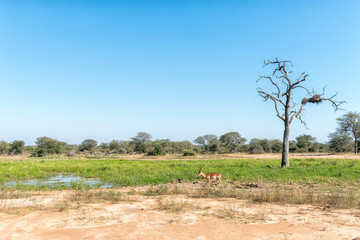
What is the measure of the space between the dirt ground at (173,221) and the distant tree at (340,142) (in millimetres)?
56051

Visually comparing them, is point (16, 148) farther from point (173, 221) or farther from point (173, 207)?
point (173, 221)

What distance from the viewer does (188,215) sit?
22.7 feet

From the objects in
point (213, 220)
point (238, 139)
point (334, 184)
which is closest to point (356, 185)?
point (334, 184)

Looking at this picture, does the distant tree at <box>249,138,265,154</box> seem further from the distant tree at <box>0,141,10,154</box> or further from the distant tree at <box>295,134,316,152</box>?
the distant tree at <box>0,141,10,154</box>

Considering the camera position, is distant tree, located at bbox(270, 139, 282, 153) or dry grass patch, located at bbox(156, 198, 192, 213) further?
distant tree, located at bbox(270, 139, 282, 153)

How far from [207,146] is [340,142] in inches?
1232

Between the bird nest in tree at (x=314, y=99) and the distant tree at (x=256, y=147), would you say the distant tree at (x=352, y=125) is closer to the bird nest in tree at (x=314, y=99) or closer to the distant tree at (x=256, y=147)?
the distant tree at (x=256, y=147)

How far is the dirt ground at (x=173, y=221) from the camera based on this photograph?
5469 mm

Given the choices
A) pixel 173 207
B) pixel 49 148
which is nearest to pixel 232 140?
pixel 49 148

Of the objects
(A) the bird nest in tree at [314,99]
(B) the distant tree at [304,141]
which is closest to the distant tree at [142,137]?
(B) the distant tree at [304,141]

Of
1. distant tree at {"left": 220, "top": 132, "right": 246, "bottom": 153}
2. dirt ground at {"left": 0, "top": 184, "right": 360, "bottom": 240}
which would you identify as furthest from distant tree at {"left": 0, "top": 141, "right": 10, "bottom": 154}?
dirt ground at {"left": 0, "top": 184, "right": 360, "bottom": 240}

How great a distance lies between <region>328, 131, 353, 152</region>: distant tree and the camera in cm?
5434

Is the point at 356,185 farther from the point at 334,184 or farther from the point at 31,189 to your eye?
the point at 31,189

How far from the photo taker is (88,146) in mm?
67000
